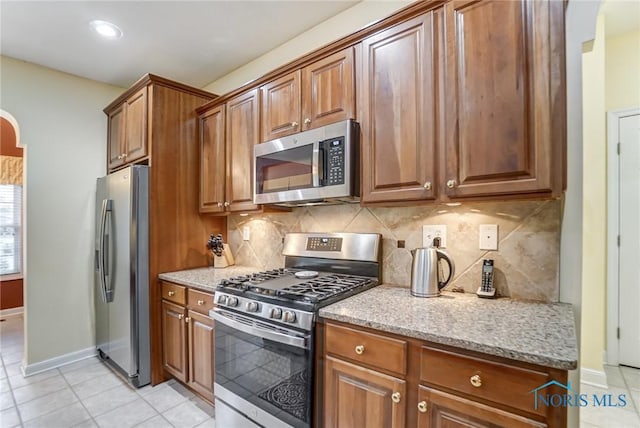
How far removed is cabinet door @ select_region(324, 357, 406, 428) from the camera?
1161 mm

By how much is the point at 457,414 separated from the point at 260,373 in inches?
39.0

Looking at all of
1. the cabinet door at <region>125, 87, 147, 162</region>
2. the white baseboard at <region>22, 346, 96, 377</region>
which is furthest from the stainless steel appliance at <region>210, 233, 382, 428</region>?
the white baseboard at <region>22, 346, 96, 377</region>

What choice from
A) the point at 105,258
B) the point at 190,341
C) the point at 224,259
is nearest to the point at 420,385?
the point at 190,341

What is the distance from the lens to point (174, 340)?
233 cm

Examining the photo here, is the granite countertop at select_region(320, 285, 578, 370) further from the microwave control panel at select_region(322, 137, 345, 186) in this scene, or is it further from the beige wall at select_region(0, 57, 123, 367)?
the beige wall at select_region(0, 57, 123, 367)

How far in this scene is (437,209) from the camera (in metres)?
1.72

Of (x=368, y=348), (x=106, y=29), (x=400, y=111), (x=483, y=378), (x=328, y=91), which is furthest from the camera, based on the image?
(x=106, y=29)

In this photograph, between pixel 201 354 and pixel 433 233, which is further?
pixel 201 354

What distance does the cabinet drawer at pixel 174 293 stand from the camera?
2227 millimetres

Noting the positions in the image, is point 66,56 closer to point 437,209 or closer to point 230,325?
point 230,325

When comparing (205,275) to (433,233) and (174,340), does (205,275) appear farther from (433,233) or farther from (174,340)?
(433,233)

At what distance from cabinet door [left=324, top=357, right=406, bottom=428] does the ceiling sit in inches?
88.7

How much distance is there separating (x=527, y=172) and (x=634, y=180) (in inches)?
89.5

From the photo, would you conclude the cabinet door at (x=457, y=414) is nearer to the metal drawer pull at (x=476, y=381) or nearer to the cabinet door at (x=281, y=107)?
the metal drawer pull at (x=476, y=381)
